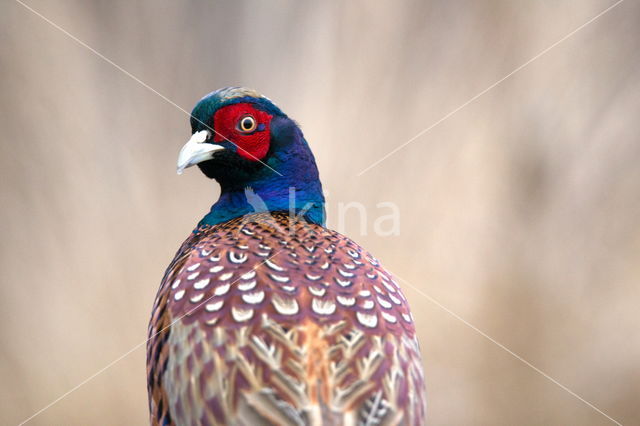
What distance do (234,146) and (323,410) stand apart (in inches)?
20.2

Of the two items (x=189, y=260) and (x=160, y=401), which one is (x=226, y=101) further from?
(x=160, y=401)

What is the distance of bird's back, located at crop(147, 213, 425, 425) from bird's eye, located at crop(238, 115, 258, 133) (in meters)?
0.21

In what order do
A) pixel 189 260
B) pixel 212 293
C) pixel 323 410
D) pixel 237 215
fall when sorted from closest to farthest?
pixel 323 410
pixel 212 293
pixel 189 260
pixel 237 215

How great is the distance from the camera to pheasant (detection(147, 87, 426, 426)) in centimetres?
74

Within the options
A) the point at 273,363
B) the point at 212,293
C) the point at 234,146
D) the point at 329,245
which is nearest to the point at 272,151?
the point at 234,146

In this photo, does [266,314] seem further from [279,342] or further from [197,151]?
→ [197,151]

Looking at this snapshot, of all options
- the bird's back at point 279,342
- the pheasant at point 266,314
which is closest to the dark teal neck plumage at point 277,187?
the pheasant at point 266,314

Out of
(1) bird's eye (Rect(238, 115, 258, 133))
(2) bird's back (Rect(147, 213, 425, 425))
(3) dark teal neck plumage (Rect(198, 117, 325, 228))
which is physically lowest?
(2) bird's back (Rect(147, 213, 425, 425))

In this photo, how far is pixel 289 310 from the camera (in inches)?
31.4

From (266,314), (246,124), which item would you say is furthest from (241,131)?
(266,314)

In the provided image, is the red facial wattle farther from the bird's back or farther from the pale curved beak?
the bird's back

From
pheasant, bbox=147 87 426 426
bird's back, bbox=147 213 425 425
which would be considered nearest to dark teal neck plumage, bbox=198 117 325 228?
pheasant, bbox=147 87 426 426

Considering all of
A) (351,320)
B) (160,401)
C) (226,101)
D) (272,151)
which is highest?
(226,101)

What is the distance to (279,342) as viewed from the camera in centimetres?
76
